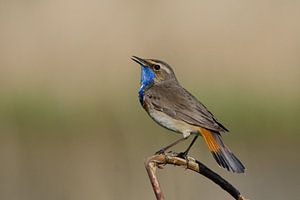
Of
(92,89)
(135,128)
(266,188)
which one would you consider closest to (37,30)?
(92,89)

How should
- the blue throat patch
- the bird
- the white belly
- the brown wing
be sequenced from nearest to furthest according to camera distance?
1. the bird
2. the brown wing
3. the white belly
4. the blue throat patch

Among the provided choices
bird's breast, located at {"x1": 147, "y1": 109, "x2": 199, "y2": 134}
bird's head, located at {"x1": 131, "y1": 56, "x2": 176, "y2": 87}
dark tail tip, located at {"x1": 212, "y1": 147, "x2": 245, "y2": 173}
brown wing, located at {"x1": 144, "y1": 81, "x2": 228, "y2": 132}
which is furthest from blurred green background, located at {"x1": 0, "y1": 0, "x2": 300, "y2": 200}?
dark tail tip, located at {"x1": 212, "y1": 147, "x2": 245, "y2": 173}

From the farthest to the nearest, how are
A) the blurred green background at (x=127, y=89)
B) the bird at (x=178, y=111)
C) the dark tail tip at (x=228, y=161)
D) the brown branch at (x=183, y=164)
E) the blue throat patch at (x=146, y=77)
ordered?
the blurred green background at (x=127, y=89), the blue throat patch at (x=146, y=77), the bird at (x=178, y=111), the dark tail tip at (x=228, y=161), the brown branch at (x=183, y=164)

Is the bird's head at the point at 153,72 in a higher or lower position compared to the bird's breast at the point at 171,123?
higher

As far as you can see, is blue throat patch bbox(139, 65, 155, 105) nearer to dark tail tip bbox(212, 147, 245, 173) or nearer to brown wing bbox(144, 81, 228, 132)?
brown wing bbox(144, 81, 228, 132)

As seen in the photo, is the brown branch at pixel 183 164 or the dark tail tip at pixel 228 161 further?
the dark tail tip at pixel 228 161

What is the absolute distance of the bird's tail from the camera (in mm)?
5016

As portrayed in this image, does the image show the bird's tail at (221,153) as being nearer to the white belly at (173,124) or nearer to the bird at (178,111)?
the bird at (178,111)

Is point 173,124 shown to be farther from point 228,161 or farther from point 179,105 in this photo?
point 228,161

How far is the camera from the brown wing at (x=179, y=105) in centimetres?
562

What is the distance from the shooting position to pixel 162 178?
8109 millimetres

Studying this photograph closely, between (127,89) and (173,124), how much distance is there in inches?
185

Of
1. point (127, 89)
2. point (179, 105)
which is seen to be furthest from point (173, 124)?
point (127, 89)

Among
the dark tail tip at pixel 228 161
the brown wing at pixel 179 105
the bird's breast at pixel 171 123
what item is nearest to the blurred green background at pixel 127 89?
the brown wing at pixel 179 105
